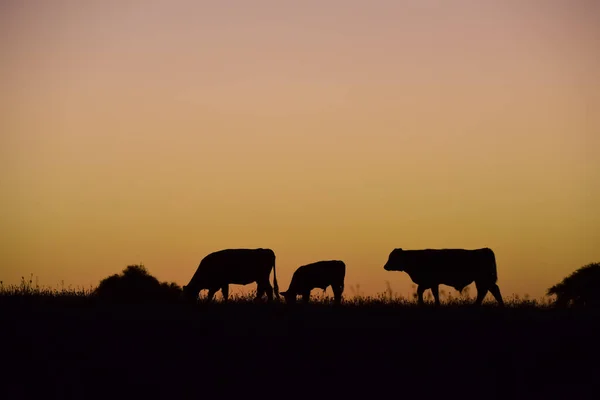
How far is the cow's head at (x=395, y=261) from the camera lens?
30.6 m

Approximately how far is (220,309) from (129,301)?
333cm

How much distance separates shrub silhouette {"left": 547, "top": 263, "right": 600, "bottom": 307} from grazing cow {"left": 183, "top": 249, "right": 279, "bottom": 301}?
806cm

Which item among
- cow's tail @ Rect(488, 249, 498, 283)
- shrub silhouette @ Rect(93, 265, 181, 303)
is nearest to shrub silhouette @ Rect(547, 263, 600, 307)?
cow's tail @ Rect(488, 249, 498, 283)

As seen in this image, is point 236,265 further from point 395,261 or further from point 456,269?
point 456,269

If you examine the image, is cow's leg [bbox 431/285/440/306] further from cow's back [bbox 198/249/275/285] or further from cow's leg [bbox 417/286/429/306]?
cow's back [bbox 198/249/275/285]

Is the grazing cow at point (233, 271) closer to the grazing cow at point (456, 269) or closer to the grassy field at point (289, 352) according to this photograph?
the grazing cow at point (456, 269)

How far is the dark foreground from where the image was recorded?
49.1ft

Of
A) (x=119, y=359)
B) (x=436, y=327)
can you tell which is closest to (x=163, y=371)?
(x=119, y=359)

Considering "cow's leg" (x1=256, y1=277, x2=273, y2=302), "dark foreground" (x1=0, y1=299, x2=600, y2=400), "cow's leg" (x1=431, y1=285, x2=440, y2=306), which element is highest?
"cow's leg" (x1=256, y1=277, x2=273, y2=302)

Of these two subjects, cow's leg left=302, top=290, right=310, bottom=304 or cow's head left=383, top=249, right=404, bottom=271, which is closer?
cow's leg left=302, top=290, right=310, bottom=304

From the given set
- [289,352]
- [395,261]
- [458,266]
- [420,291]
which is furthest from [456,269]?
[289,352]

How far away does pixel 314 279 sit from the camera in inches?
1141

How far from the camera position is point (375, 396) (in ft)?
48.2

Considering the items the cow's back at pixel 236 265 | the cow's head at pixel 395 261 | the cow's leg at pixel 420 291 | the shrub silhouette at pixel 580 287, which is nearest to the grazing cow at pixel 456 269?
the cow's leg at pixel 420 291
